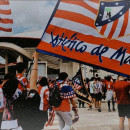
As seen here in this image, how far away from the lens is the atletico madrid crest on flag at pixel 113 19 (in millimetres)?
3975

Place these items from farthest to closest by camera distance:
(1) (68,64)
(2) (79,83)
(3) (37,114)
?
(1) (68,64) → (2) (79,83) → (3) (37,114)

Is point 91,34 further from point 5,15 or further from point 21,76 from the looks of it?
point 5,15

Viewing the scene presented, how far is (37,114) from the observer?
443 cm

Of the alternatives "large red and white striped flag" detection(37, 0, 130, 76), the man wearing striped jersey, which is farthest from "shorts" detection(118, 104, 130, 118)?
the man wearing striped jersey

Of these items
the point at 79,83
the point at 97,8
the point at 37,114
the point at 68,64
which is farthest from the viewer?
the point at 68,64

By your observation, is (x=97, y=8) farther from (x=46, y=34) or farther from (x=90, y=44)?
(x=46, y=34)

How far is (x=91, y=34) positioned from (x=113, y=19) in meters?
0.37

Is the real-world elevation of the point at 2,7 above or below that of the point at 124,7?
above

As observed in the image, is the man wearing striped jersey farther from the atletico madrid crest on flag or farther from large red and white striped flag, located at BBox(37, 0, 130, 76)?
the atletico madrid crest on flag

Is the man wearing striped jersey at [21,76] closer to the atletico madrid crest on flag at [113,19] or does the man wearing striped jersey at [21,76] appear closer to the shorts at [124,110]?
the atletico madrid crest on flag at [113,19]

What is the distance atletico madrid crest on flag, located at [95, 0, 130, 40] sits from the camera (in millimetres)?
3975

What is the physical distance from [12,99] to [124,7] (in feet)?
6.86

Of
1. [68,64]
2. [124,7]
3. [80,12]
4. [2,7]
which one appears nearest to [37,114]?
[80,12]

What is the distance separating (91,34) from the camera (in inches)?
161
